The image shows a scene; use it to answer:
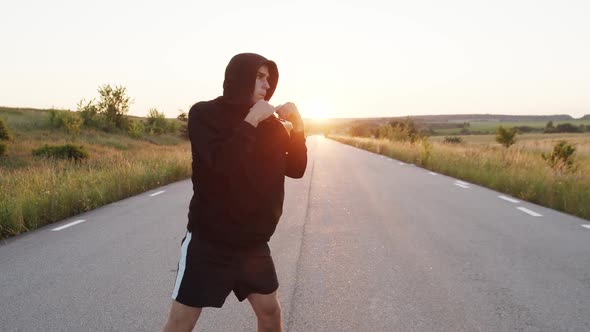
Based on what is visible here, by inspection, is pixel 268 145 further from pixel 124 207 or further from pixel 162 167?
pixel 162 167

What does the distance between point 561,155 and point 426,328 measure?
1579 cm

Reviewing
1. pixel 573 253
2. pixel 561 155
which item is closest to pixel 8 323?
pixel 573 253

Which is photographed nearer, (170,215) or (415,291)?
(415,291)

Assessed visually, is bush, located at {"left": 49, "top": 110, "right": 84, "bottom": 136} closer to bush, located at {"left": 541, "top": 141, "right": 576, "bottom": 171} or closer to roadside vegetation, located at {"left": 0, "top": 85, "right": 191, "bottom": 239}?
roadside vegetation, located at {"left": 0, "top": 85, "right": 191, "bottom": 239}

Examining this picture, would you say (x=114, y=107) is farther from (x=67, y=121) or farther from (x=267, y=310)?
(x=267, y=310)

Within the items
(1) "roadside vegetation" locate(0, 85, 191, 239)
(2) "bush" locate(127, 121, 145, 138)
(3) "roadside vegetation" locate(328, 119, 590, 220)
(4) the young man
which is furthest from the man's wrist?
(2) "bush" locate(127, 121, 145, 138)

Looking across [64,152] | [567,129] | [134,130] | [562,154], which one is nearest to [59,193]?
[562,154]

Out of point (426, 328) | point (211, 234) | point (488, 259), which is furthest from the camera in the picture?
point (488, 259)

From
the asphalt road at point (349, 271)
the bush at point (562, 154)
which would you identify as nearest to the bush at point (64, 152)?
the asphalt road at point (349, 271)

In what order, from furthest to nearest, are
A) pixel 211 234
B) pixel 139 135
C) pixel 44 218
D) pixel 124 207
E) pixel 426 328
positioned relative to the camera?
pixel 139 135 < pixel 124 207 < pixel 44 218 < pixel 426 328 < pixel 211 234

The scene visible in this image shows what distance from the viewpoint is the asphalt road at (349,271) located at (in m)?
3.89

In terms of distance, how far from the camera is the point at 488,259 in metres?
5.79

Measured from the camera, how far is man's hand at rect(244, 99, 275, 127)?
2.13 m

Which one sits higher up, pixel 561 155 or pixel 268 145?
pixel 268 145
